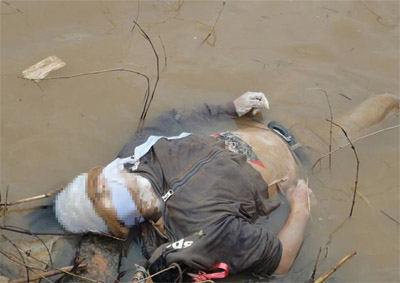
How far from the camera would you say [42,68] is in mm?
4172

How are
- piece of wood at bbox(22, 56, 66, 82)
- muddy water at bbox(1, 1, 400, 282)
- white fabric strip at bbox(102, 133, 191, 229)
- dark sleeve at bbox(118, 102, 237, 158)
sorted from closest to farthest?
white fabric strip at bbox(102, 133, 191, 229), muddy water at bbox(1, 1, 400, 282), dark sleeve at bbox(118, 102, 237, 158), piece of wood at bbox(22, 56, 66, 82)

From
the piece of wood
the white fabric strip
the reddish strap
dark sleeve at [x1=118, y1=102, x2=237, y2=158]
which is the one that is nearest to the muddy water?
the piece of wood

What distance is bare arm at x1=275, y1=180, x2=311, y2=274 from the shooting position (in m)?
3.01

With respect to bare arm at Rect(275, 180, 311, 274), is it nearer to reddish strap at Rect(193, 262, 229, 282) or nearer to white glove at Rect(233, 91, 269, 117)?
reddish strap at Rect(193, 262, 229, 282)

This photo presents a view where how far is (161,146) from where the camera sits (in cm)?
319

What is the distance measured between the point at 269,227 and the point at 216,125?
99 cm

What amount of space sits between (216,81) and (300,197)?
1.43m

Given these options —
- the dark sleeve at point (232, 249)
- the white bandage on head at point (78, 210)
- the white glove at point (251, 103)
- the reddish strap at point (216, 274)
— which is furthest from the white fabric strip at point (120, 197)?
the white glove at point (251, 103)

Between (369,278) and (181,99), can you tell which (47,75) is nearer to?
(181,99)

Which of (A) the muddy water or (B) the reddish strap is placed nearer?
(B) the reddish strap

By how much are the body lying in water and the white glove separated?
417 mm

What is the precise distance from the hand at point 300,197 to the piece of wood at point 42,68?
2202 millimetres

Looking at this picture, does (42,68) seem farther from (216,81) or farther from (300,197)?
(300,197)

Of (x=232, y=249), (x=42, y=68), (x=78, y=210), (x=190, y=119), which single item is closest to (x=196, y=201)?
(x=232, y=249)
